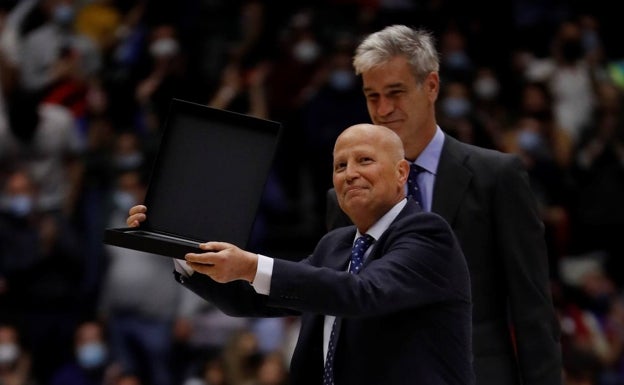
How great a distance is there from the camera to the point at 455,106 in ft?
34.4

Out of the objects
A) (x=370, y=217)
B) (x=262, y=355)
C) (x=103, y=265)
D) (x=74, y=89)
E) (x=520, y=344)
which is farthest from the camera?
(x=74, y=89)

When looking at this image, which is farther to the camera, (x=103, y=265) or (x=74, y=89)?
(x=74, y=89)

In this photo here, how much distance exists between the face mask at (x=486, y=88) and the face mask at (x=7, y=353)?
16.5ft

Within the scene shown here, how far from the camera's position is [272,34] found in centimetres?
1170

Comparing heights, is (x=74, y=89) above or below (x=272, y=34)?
below

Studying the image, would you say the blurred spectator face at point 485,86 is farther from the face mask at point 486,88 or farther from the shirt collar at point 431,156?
the shirt collar at point 431,156

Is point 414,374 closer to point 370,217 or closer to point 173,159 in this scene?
point 370,217

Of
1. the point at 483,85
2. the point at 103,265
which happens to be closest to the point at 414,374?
the point at 103,265

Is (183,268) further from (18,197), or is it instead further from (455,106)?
(455,106)

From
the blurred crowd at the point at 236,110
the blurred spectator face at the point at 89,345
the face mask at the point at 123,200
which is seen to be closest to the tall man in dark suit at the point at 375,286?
the blurred crowd at the point at 236,110

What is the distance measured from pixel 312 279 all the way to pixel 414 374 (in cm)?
37

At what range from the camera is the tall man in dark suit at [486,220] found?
404 cm

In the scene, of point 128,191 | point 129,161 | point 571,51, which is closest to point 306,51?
point 129,161

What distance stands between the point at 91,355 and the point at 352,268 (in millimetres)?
5742
